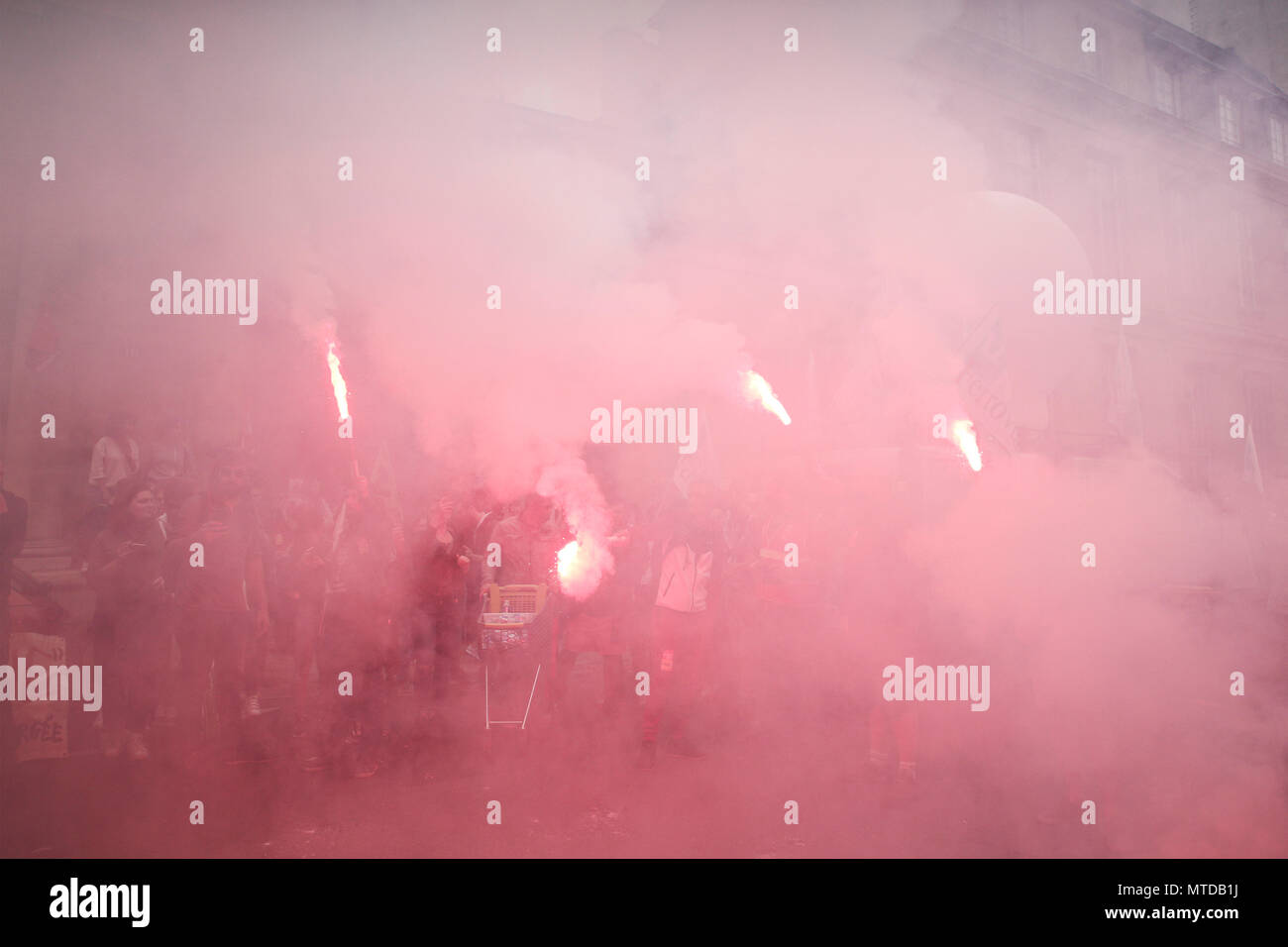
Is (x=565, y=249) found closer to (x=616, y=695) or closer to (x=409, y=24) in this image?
(x=409, y=24)

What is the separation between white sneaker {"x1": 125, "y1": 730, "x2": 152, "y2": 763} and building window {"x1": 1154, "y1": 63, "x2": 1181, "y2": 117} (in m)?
7.46

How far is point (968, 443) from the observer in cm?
332

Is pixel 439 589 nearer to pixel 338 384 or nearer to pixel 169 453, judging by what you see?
pixel 338 384

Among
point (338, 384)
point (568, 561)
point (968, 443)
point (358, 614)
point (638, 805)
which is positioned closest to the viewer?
point (638, 805)

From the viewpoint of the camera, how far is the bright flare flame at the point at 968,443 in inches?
129

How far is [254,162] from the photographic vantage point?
13.4 feet

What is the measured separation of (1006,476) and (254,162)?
4682 mm

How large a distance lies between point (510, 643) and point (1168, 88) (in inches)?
234

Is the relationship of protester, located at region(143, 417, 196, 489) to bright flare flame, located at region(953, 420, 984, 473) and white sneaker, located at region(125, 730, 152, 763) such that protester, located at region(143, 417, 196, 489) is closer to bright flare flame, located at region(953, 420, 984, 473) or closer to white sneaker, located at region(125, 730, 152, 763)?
white sneaker, located at region(125, 730, 152, 763)

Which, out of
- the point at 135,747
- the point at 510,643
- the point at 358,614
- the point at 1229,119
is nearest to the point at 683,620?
the point at 510,643

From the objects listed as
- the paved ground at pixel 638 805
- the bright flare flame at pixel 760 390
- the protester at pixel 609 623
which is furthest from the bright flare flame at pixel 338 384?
the bright flare flame at pixel 760 390

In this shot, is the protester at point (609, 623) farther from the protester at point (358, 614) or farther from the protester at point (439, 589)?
the protester at point (358, 614)

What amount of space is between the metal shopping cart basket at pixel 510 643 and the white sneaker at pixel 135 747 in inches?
64.0
